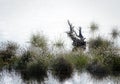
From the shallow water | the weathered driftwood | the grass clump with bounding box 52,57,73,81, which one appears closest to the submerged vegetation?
the grass clump with bounding box 52,57,73,81

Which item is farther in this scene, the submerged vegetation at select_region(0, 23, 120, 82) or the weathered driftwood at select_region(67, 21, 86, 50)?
the weathered driftwood at select_region(67, 21, 86, 50)

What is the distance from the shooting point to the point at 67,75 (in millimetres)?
22203

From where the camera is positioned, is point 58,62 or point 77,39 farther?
point 77,39

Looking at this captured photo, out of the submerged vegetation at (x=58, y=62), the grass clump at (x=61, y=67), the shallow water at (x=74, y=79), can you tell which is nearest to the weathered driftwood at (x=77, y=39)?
the submerged vegetation at (x=58, y=62)

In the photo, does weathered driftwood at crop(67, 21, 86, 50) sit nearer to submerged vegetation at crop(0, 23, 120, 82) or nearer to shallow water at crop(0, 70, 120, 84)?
submerged vegetation at crop(0, 23, 120, 82)

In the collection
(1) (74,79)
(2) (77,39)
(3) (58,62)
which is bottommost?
(2) (77,39)

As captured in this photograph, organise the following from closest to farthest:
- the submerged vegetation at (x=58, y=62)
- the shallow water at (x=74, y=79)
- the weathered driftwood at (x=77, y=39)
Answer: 1. the shallow water at (x=74, y=79)
2. the submerged vegetation at (x=58, y=62)
3. the weathered driftwood at (x=77, y=39)

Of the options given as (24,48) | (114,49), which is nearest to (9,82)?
(24,48)

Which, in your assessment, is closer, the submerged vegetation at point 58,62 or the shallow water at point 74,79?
the shallow water at point 74,79

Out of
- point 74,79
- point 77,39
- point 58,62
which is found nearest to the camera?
point 74,79

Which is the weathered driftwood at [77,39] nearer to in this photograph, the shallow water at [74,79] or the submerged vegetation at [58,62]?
the submerged vegetation at [58,62]

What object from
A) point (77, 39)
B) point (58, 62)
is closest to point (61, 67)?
point (58, 62)

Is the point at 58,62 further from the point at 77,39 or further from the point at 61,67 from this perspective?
the point at 77,39

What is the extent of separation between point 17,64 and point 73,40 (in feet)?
29.1
